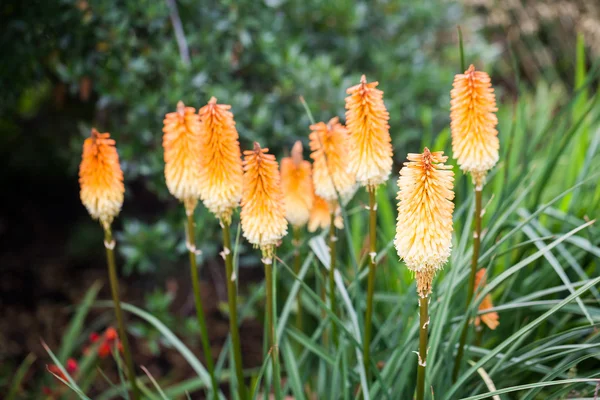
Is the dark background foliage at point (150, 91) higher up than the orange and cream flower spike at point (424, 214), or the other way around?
the dark background foliage at point (150, 91)

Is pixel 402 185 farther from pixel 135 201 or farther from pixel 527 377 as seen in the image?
pixel 135 201

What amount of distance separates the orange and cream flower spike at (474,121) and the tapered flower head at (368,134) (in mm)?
251

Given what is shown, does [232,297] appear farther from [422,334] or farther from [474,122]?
[474,122]

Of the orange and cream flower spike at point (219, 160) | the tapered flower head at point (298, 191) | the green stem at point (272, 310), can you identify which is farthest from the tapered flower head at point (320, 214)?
the orange and cream flower spike at point (219, 160)

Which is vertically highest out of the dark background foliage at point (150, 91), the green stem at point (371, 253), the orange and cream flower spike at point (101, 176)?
the dark background foliage at point (150, 91)

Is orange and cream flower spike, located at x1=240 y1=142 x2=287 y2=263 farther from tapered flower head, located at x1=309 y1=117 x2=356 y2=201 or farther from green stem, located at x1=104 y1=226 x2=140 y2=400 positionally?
green stem, located at x1=104 y1=226 x2=140 y2=400

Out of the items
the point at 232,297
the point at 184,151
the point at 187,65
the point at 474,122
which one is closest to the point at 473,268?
the point at 474,122

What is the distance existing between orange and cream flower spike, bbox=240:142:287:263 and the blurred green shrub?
160 centimetres

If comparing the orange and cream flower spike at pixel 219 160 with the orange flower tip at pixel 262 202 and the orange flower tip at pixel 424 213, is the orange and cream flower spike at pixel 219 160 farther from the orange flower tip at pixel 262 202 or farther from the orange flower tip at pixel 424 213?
the orange flower tip at pixel 424 213

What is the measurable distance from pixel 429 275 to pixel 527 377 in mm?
1258

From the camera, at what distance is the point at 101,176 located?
220 cm

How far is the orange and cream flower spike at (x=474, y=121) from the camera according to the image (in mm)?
1894

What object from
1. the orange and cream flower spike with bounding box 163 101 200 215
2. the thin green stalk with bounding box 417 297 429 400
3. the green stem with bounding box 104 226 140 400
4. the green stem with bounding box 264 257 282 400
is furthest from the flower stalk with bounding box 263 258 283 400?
the green stem with bounding box 104 226 140 400

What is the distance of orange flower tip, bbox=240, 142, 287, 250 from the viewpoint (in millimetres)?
1905
